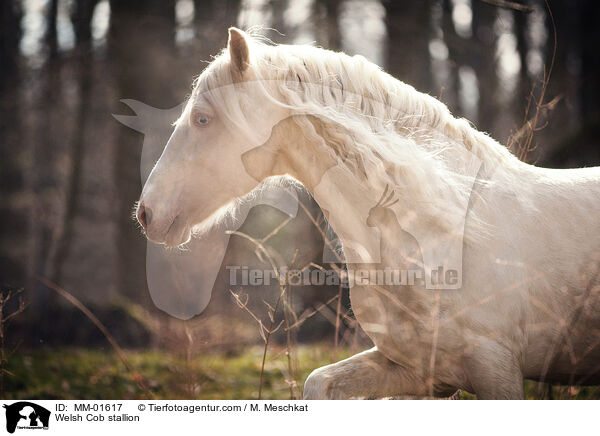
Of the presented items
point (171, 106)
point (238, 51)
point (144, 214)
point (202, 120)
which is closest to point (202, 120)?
point (202, 120)

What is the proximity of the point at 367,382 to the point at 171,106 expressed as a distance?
523 centimetres

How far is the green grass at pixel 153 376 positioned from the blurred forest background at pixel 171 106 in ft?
0.09

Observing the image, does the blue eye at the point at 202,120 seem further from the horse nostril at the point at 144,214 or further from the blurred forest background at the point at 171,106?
the blurred forest background at the point at 171,106

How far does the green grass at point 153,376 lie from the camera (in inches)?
139

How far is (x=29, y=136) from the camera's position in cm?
782

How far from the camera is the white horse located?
1760 mm

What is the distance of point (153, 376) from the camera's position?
451cm

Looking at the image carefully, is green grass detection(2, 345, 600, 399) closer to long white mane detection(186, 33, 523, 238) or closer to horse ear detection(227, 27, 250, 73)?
long white mane detection(186, 33, 523, 238)

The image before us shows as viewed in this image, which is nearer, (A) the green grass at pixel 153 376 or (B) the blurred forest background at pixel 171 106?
(A) the green grass at pixel 153 376

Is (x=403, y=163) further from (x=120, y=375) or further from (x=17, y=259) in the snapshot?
(x=17, y=259)

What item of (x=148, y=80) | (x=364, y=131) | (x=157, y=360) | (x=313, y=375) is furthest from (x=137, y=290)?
(x=364, y=131)
